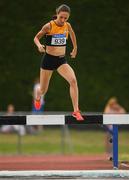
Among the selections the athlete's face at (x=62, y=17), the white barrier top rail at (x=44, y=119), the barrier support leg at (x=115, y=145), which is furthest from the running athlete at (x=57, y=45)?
the barrier support leg at (x=115, y=145)

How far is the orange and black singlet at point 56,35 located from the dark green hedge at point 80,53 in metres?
9.90

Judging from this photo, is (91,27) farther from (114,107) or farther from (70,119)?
(70,119)

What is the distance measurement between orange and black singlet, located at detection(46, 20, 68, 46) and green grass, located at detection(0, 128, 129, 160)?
7.76m

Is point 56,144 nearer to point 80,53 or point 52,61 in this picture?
point 80,53

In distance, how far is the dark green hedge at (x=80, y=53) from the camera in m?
22.1

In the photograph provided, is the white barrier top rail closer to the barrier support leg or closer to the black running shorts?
the barrier support leg

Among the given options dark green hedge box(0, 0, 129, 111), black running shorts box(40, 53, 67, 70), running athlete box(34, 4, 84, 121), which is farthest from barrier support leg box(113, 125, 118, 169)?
dark green hedge box(0, 0, 129, 111)

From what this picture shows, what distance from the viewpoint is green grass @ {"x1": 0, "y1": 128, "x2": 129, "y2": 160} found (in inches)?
776

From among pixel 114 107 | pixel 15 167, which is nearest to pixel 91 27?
pixel 114 107

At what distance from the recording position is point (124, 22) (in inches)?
882

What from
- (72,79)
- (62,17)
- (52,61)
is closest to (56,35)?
(62,17)

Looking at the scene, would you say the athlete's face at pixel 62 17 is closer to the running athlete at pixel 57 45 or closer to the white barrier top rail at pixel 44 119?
the running athlete at pixel 57 45

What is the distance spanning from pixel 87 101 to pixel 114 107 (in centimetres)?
429

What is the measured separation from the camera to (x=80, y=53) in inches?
890
